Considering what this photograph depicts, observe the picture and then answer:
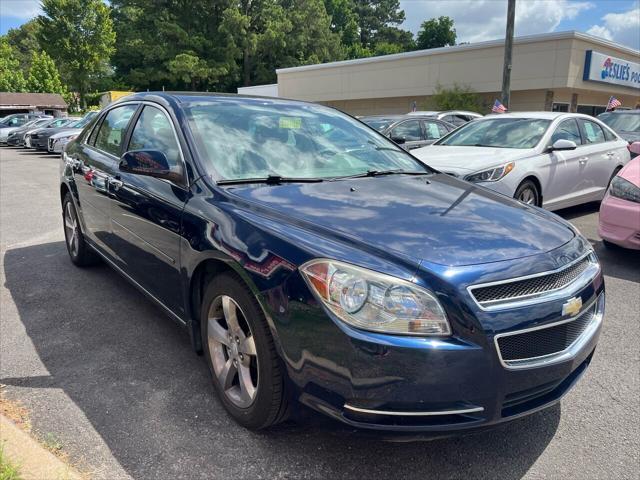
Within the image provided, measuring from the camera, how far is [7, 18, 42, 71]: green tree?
8438cm

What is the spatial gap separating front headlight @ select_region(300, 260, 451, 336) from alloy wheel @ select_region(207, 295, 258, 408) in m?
0.58

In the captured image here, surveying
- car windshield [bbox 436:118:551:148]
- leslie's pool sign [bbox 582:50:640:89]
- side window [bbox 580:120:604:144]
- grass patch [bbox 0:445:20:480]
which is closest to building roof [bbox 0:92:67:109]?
leslie's pool sign [bbox 582:50:640:89]

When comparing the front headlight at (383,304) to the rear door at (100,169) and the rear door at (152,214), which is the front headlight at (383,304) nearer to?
the rear door at (152,214)

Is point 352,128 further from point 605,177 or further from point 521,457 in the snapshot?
point 605,177

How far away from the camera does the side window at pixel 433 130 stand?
432 inches

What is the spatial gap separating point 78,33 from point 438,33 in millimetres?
A: 44104

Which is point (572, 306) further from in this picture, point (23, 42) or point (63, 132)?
point (23, 42)

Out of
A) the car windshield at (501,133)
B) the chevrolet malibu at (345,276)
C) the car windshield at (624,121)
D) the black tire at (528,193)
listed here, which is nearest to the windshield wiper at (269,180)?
the chevrolet malibu at (345,276)

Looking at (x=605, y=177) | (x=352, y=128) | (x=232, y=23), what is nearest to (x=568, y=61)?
(x=605, y=177)

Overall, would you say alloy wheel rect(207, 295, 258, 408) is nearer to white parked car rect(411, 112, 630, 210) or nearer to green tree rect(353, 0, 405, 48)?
white parked car rect(411, 112, 630, 210)

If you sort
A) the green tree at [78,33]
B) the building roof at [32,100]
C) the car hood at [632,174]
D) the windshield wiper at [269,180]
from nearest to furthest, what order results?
the windshield wiper at [269,180]
the car hood at [632,174]
the green tree at [78,33]
the building roof at [32,100]

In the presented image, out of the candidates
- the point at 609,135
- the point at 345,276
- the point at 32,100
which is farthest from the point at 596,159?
the point at 32,100

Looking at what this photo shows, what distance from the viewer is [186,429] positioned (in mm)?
2564

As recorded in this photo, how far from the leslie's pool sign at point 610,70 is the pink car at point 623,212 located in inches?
793
